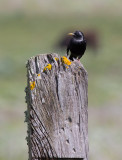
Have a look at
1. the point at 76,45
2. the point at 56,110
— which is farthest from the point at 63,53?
the point at 56,110

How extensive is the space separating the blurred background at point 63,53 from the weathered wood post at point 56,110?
876 cm

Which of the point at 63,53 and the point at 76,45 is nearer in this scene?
the point at 76,45

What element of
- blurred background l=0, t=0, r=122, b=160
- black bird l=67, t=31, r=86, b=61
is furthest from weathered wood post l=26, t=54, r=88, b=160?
blurred background l=0, t=0, r=122, b=160

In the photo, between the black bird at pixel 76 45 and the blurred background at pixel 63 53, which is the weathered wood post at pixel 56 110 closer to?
the black bird at pixel 76 45

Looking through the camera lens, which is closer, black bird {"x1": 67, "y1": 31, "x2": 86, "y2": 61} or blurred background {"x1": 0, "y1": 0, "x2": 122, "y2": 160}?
black bird {"x1": 67, "y1": 31, "x2": 86, "y2": 61}

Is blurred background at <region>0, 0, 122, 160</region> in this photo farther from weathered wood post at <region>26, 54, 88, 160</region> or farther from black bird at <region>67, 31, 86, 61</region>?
weathered wood post at <region>26, 54, 88, 160</region>

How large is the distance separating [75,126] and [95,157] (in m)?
9.32

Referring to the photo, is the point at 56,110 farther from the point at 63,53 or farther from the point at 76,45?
the point at 63,53

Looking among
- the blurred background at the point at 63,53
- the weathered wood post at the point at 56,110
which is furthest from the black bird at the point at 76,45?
the weathered wood post at the point at 56,110

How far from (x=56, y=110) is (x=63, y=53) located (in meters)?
36.6

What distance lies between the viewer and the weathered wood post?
12.0ft

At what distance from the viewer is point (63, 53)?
40.2 metres

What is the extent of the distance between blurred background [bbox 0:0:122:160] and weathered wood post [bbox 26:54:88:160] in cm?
876

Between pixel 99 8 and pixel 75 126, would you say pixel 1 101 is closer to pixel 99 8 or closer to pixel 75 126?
pixel 75 126
